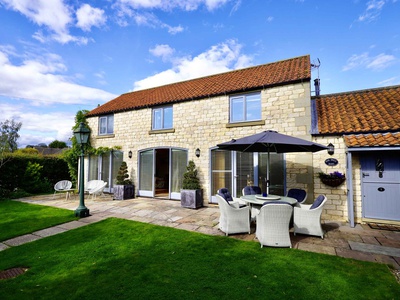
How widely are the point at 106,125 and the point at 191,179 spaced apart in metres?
7.37

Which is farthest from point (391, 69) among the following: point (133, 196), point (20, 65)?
point (20, 65)

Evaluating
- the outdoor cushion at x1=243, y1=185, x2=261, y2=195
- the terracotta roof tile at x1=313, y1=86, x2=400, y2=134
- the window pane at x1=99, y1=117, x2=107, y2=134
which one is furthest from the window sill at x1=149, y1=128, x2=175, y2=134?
the terracotta roof tile at x1=313, y1=86, x2=400, y2=134

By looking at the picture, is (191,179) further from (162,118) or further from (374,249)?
(374,249)

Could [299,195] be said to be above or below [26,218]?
above

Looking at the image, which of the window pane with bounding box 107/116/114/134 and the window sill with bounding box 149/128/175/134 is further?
the window pane with bounding box 107/116/114/134

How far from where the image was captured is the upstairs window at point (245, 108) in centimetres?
823

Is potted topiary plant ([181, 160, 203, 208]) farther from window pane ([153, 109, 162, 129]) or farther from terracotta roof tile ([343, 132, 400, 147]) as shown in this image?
terracotta roof tile ([343, 132, 400, 147])

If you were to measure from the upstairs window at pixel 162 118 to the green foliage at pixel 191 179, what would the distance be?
8.82 ft

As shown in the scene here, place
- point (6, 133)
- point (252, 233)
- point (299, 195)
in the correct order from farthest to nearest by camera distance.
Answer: point (6, 133), point (299, 195), point (252, 233)

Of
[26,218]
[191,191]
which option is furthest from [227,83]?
[26,218]

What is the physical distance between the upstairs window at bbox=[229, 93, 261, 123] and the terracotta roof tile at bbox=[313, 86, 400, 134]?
7.79 feet

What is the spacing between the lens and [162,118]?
10414 mm

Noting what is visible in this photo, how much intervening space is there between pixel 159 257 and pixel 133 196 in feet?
23.7

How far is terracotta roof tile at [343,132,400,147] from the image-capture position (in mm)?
5577
